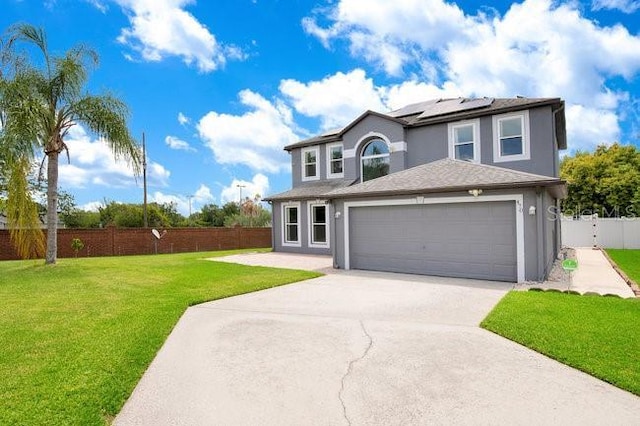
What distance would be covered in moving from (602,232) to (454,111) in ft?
41.6

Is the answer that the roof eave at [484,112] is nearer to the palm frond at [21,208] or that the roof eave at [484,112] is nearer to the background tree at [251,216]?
the palm frond at [21,208]

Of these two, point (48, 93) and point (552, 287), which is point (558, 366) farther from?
point (48, 93)

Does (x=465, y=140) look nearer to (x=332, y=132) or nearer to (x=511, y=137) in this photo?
(x=511, y=137)

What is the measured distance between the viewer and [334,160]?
19734mm

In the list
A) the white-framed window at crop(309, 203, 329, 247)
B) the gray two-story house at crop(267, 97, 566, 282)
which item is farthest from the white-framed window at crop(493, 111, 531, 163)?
the white-framed window at crop(309, 203, 329, 247)

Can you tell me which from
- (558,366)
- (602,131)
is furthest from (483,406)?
(602,131)

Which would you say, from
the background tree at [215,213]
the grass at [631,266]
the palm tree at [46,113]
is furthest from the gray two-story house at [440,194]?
the background tree at [215,213]

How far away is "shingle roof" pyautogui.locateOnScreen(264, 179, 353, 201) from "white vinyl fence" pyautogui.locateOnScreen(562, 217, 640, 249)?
1405 centimetres

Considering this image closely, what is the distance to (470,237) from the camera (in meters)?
10.5

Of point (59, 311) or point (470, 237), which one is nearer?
point (59, 311)

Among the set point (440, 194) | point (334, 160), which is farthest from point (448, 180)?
point (334, 160)

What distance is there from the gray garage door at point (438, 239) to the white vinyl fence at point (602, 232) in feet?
50.7

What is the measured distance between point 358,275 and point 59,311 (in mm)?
7384

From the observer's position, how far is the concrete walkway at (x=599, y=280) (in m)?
8.74
